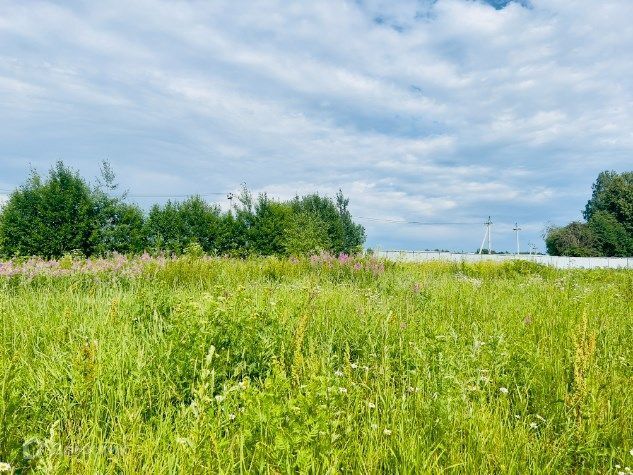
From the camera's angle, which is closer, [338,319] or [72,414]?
[72,414]

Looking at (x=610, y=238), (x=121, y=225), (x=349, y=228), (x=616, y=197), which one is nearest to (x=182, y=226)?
(x=121, y=225)

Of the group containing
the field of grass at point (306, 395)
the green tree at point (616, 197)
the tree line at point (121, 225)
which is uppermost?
the green tree at point (616, 197)

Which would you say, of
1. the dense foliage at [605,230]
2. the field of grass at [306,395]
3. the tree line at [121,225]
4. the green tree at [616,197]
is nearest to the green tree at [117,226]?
the tree line at [121,225]

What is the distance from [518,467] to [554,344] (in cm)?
223

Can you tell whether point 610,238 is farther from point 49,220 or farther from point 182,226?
point 49,220

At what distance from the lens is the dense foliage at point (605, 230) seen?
4694 centimetres

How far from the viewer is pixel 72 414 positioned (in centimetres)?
245

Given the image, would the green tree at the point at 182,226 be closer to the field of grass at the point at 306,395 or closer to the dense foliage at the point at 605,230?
the field of grass at the point at 306,395

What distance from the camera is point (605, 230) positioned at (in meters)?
47.7

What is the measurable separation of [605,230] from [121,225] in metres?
49.0

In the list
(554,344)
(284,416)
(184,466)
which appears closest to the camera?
(184,466)

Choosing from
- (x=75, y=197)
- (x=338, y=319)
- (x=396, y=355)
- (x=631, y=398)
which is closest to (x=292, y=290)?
(x=338, y=319)

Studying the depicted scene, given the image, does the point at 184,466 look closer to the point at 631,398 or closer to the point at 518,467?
the point at 518,467

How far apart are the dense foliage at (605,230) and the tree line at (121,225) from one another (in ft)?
123
